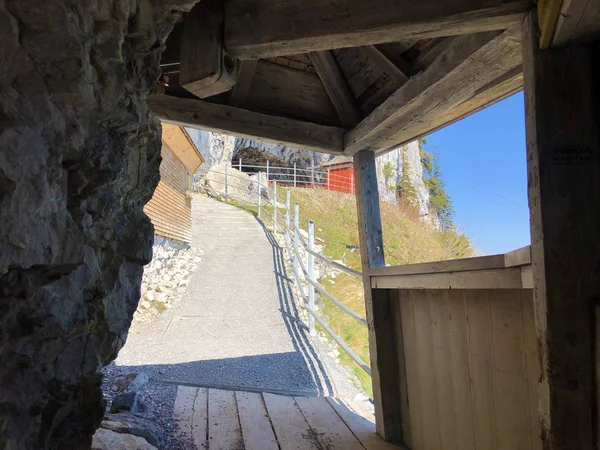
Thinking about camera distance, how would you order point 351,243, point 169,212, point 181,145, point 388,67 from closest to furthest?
point 388,67, point 169,212, point 181,145, point 351,243

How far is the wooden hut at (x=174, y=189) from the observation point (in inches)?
267

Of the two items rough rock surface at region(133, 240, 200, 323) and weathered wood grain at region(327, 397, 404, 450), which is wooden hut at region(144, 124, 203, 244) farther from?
weathered wood grain at region(327, 397, 404, 450)

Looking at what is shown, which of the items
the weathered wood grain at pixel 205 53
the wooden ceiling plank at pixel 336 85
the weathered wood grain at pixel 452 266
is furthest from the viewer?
the wooden ceiling plank at pixel 336 85

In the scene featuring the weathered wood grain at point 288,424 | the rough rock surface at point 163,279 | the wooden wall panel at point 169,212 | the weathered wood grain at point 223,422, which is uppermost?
the wooden wall panel at point 169,212

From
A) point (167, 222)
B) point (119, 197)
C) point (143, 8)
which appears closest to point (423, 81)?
point (143, 8)

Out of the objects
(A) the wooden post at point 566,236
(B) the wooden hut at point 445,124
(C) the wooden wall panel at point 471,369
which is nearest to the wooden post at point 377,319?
(B) the wooden hut at point 445,124

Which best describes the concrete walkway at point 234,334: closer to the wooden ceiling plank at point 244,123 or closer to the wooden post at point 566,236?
the wooden ceiling plank at point 244,123

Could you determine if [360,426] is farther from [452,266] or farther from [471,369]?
[452,266]

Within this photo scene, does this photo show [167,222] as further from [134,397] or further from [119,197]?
[119,197]

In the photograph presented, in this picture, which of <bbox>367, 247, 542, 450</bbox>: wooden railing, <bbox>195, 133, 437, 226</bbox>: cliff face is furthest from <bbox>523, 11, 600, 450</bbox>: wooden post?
<bbox>195, 133, 437, 226</bbox>: cliff face

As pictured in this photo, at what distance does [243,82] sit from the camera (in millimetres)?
2742

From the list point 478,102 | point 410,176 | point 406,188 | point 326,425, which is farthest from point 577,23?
point 410,176

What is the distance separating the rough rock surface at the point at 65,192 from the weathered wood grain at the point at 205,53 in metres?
0.26

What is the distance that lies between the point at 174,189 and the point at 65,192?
7.01 meters
